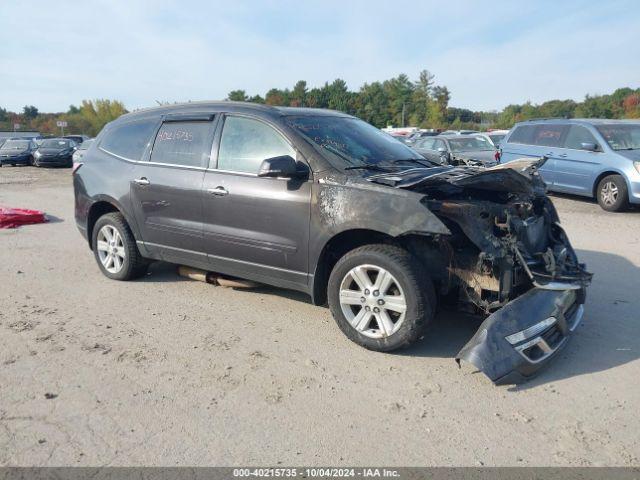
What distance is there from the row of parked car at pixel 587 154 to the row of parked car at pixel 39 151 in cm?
1806

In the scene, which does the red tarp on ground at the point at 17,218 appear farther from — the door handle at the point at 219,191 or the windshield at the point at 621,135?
the windshield at the point at 621,135

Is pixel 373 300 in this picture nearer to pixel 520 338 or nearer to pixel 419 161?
pixel 520 338

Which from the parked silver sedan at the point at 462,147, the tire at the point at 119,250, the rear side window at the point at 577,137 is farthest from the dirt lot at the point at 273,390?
the parked silver sedan at the point at 462,147

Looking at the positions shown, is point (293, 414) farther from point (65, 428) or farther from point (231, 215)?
point (231, 215)

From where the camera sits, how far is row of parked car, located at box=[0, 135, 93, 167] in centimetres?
2419

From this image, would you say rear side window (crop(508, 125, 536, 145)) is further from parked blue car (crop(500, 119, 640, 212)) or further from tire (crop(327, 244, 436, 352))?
tire (crop(327, 244, 436, 352))

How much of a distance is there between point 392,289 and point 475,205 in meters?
0.84

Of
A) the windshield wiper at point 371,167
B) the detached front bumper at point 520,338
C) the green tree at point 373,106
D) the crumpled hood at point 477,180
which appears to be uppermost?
the green tree at point 373,106

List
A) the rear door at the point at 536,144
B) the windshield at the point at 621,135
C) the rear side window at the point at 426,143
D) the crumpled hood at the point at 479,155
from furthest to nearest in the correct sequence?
1. the rear side window at the point at 426,143
2. the crumpled hood at the point at 479,155
3. the rear door at the point at 536,144
4. the windshield at the point at 621,135

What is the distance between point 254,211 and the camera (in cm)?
455

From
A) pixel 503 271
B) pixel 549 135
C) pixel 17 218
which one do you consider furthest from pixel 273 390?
pixel 549 135

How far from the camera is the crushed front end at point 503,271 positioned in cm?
346

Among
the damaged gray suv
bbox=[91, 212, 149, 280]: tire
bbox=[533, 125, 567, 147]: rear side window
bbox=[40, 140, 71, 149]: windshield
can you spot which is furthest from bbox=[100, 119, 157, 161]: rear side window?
bbox=[40, 140, 71, 149]: windshield

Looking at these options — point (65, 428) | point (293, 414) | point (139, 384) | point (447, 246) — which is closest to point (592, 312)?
point (447, 246)
